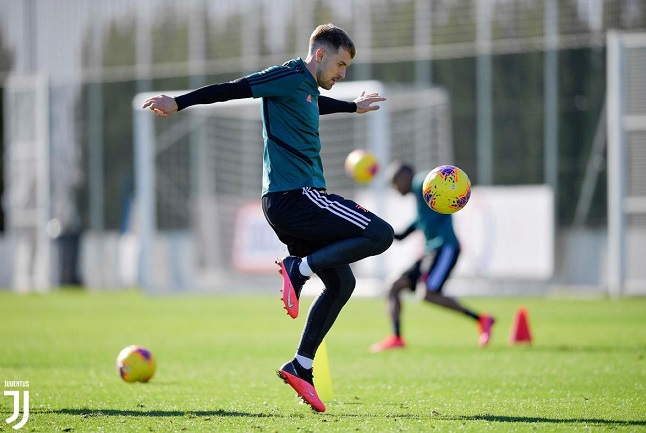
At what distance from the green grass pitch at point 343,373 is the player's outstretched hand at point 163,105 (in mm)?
1908

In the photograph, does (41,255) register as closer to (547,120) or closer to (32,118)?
(32,118)

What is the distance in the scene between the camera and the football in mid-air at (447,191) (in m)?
7.43

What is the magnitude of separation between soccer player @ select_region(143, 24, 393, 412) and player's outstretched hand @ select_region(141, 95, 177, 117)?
0.48 meters

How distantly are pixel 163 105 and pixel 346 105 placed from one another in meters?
1.69

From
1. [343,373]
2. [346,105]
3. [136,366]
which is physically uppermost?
[346,105]

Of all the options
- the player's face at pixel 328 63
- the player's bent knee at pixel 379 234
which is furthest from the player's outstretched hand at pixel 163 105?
the player's bent knee at pixel 379 234

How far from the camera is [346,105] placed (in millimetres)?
7719

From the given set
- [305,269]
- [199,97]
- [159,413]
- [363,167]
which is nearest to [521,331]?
[363,167]

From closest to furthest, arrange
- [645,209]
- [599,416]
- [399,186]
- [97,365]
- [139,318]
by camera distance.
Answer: [599,416], [97,365], [399,186], [139,318], [645,209]

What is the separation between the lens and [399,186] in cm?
1237

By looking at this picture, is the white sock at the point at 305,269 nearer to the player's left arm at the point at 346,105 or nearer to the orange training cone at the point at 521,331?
the player's left arm at the point at 346,105

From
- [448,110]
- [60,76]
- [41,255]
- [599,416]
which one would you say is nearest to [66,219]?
[41,255]

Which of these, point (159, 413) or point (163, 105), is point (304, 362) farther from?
point (163, 105)

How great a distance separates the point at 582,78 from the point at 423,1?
4139mm
